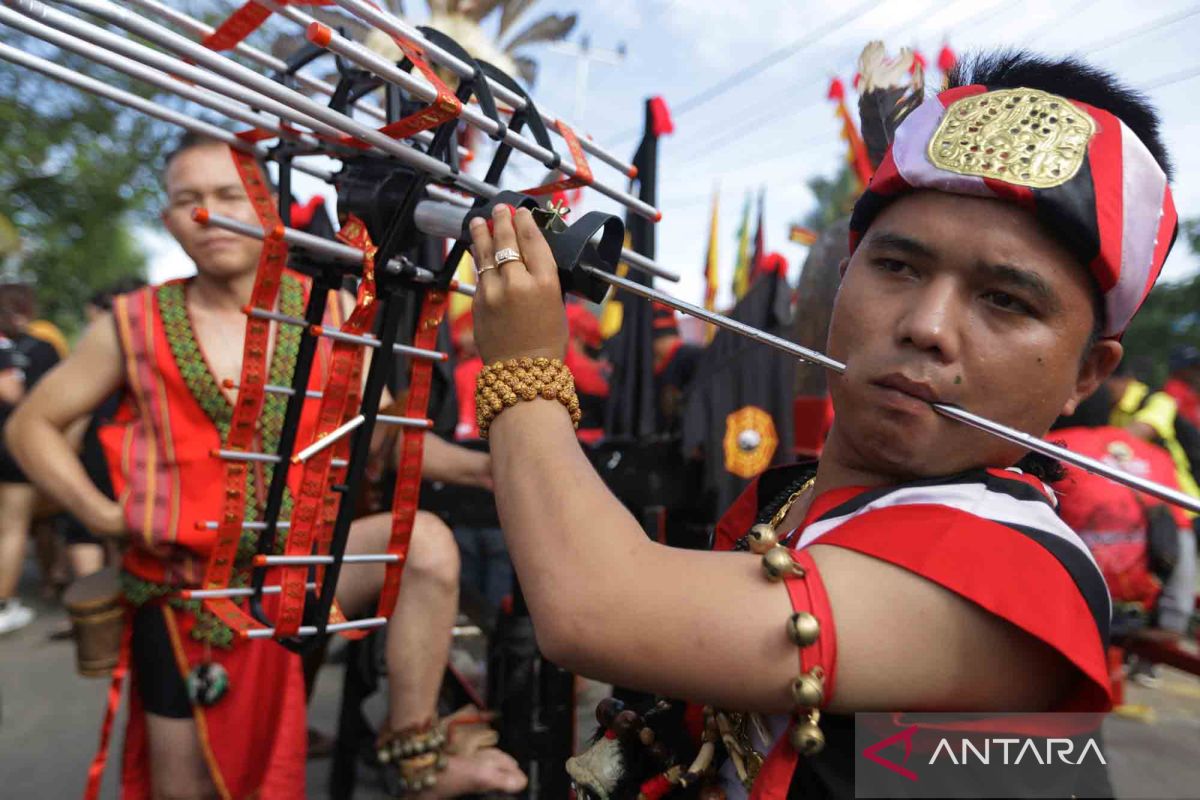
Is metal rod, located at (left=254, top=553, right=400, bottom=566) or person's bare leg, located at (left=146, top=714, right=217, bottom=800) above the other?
metal rod, located at (left=254, top=553, right=400, bottom=566)

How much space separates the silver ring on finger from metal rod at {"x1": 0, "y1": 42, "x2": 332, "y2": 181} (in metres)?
0.64

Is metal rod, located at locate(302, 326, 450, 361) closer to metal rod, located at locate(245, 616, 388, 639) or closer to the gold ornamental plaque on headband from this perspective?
metal rod, located at locate(245, 616, 388, 639)

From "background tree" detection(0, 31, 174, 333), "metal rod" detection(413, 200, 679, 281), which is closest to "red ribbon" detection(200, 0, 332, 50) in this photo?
"metal rod" detection(413, 200, 679, 281)

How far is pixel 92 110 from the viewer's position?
12.6 metres

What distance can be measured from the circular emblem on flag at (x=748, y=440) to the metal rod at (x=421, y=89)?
1.65m

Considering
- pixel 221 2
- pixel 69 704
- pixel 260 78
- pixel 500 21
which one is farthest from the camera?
pixel 221 2

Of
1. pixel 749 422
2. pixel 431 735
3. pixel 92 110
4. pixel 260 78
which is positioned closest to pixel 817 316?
pixel 749 422

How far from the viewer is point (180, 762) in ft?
6.79

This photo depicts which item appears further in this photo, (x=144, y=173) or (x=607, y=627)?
(x=144, y=173)

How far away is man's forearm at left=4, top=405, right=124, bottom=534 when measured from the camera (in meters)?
2.11

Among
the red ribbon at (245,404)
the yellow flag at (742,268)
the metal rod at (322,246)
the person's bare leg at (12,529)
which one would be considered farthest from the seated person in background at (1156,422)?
the person's bare leg at (12,529)

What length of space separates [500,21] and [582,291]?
4.35m

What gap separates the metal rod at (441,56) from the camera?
3.36ft

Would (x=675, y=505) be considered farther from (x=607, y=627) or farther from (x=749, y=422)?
(x=607, y=627)
